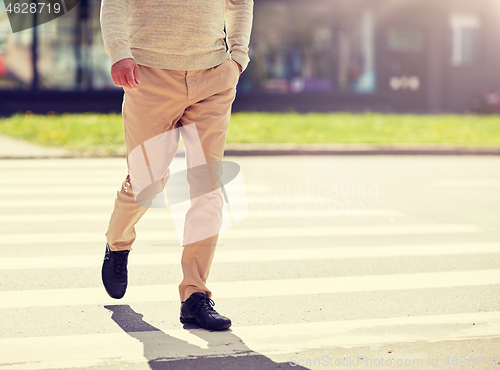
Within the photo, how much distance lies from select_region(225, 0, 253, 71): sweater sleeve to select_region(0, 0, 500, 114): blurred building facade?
17.7m

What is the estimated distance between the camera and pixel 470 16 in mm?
29453

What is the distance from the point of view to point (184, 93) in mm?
3373

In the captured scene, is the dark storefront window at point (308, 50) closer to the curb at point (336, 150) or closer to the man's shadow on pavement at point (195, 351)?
the curb at point (336, 150)

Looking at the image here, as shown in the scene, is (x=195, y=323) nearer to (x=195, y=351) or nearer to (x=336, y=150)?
(x=195, y=351)

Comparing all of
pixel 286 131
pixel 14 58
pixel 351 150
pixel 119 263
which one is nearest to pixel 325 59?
pixel 286 131

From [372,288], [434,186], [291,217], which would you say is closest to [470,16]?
[434,186]

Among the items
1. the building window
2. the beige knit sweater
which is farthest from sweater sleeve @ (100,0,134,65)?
the building window

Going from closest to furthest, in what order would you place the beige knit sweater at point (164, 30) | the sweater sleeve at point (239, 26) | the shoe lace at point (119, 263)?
the beige knit sweater at point (164, 30) < the sweater sleeve at point (239, 26) < the shoe lace at point (119, 263)

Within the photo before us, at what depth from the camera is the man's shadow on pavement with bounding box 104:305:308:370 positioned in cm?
295

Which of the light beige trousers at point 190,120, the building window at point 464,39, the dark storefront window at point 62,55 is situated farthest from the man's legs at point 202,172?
the building window at point 464,39

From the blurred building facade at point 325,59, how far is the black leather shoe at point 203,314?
18045mm

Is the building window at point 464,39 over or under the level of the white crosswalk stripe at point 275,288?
over

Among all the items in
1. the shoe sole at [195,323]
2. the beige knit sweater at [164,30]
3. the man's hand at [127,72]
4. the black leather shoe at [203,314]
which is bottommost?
the shoe sole at [195,323]

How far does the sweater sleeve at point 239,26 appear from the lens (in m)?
3.63
